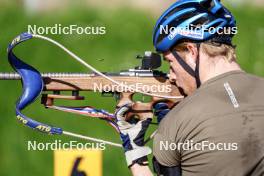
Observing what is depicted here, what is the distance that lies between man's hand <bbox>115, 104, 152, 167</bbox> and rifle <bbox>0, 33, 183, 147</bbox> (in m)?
0.23

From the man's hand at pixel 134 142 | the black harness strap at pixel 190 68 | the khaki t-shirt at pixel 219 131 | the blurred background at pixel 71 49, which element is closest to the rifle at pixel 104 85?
the man's hand at pixel 134 142

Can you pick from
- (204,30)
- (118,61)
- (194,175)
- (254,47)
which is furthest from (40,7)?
(194,175)

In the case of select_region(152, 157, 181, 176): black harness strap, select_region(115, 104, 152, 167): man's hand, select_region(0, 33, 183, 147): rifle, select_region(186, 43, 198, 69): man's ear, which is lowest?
select_region(152, 157, 181, 176): black harness strap

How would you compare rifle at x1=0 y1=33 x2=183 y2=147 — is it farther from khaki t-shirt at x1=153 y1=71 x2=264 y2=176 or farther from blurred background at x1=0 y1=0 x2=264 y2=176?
blurred background at x1=0 y1=0 x2=264 y2=176

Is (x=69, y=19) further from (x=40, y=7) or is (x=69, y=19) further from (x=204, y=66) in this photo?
(x=204, y=66)

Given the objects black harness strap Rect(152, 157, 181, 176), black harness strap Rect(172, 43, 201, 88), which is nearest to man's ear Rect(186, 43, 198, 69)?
black harness strap Rect(172, 43, 201, 88)

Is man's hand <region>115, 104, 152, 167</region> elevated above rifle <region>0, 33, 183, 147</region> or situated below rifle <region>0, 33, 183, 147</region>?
below

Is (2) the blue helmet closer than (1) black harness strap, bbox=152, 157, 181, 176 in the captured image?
No

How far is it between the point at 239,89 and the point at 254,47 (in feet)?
8.55

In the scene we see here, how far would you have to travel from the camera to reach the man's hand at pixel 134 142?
88.2 inches

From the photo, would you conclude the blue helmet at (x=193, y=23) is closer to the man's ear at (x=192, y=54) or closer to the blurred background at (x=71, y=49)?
the man's ear at (x=192, y=54)

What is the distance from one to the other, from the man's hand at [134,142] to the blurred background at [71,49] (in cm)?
182

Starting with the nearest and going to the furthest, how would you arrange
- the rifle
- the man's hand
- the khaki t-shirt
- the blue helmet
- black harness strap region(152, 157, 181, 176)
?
1. the khaki t-shirt
2. black harness strap region(152, 157, 181, 176)
3. the blue helmet
4. the man's hand
5. the rifle

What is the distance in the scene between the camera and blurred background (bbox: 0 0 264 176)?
167 inches
